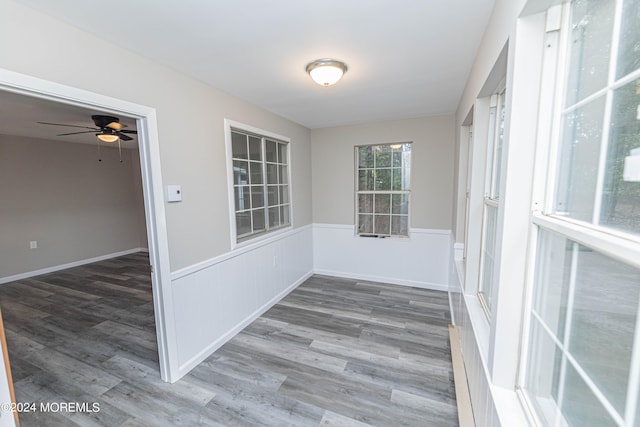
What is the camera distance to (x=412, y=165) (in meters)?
3.75

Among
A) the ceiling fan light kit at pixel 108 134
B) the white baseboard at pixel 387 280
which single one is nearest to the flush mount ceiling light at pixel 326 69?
the ceiling fan light kit at pixel 108 134

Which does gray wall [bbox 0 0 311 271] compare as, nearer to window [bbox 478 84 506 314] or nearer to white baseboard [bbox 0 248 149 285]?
window [bbox 478 84 506 314]

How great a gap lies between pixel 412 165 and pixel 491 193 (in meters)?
2.14

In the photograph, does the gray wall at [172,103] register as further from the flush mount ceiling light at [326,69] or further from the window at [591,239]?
the window at [591,239]

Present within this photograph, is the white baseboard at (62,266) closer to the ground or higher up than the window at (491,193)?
closer to the ground

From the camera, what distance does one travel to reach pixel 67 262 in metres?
4.97

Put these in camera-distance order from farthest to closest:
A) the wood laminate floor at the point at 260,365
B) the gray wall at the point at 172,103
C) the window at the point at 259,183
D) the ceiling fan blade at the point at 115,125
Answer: the ceiling fan blade at the point at 115,125 → the window at the point at 259,183 → the wood laminate floor at the point at 260,365 → the gray wall at the point at 172,103

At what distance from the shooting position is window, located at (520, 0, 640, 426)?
0.57 meters

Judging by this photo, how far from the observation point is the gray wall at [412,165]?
3568 millimetres

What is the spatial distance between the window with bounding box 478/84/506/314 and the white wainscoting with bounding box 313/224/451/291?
191cm

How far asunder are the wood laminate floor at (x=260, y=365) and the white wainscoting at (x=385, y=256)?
0.33m

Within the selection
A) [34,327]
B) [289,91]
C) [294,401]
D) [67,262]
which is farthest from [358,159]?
[67,262]

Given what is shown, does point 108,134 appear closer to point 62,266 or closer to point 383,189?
point 62,266

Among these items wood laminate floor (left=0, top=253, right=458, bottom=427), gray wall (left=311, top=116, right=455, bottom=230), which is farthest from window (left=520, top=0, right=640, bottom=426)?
gray wall (left=311, top=116, right=455, bottom=230)
